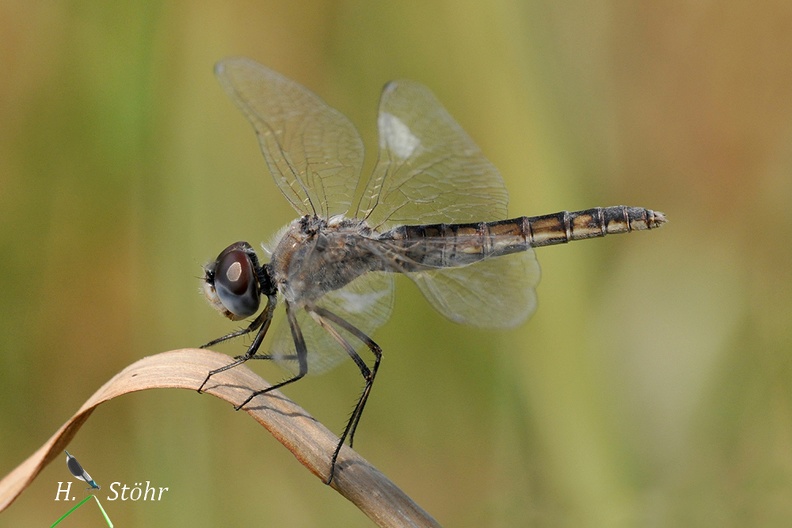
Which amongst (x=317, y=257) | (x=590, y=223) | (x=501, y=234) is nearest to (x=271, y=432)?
(x=317, y=257)

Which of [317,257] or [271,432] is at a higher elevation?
[317,257]

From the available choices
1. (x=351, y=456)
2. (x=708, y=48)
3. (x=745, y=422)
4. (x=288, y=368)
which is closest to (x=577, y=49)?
(x=708, y=48)

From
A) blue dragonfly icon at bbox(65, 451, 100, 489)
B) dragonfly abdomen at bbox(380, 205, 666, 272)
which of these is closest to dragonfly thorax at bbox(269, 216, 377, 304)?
dragonfly abdomen at bbox(380, 205, 666, 272)

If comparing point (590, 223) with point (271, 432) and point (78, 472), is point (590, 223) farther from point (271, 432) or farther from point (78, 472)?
point (78, 472)

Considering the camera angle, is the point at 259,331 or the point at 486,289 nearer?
the point at 259,331

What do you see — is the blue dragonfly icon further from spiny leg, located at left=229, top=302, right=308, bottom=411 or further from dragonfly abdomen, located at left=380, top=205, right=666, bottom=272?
dragonfly abdomen, located at left=380, top=205, right=666, bottom=272

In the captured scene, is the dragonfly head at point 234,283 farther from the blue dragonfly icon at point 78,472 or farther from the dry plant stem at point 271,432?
the blue dragonfly icon at point 78,472

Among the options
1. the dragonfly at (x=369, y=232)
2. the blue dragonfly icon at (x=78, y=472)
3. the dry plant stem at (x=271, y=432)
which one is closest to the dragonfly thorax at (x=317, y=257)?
the dragonfly at (x=369, y=232)
